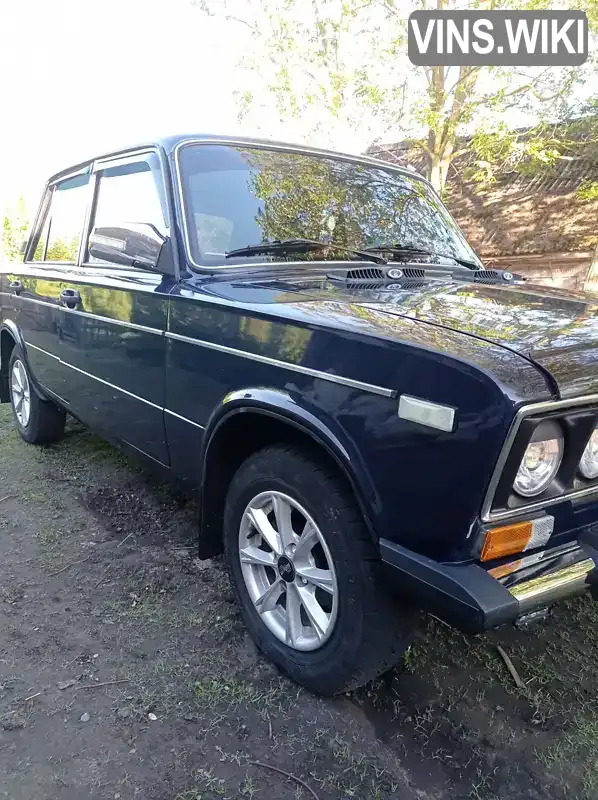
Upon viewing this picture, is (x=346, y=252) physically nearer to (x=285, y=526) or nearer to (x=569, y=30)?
(x=285, y=526)

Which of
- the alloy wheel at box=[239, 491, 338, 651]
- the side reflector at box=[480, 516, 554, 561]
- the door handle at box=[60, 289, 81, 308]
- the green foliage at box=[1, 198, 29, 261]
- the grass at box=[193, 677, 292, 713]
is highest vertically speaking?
the side reflector at box=[480, 516, 554, 561]

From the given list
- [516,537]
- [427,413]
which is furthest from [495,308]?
[516,537]

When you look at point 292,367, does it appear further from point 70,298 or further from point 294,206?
point 70,298

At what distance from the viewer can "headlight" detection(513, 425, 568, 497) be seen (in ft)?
5.63

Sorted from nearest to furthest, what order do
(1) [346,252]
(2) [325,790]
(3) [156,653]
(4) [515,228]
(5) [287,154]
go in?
(2) [325,790]
(3) [156,653]
(1) [346,252]
(5) [287,154]
(4) [515,228]

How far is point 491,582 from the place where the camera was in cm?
168

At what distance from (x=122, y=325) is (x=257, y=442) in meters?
1.09

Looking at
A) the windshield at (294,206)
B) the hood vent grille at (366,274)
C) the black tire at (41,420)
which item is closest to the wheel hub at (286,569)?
the hood vent grille at (366,274)

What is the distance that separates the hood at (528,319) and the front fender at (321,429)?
0.46 m

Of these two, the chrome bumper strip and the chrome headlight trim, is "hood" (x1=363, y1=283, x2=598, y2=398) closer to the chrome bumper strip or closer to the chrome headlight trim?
the chrome headlight trim

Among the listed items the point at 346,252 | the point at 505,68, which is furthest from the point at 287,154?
the point at 505,68

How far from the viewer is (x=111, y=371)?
335cm

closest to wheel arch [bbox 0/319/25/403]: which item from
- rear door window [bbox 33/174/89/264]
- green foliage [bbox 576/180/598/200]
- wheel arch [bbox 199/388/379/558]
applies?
rear door window [bbox 33/174/89/264]

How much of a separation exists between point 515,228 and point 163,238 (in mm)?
11721
